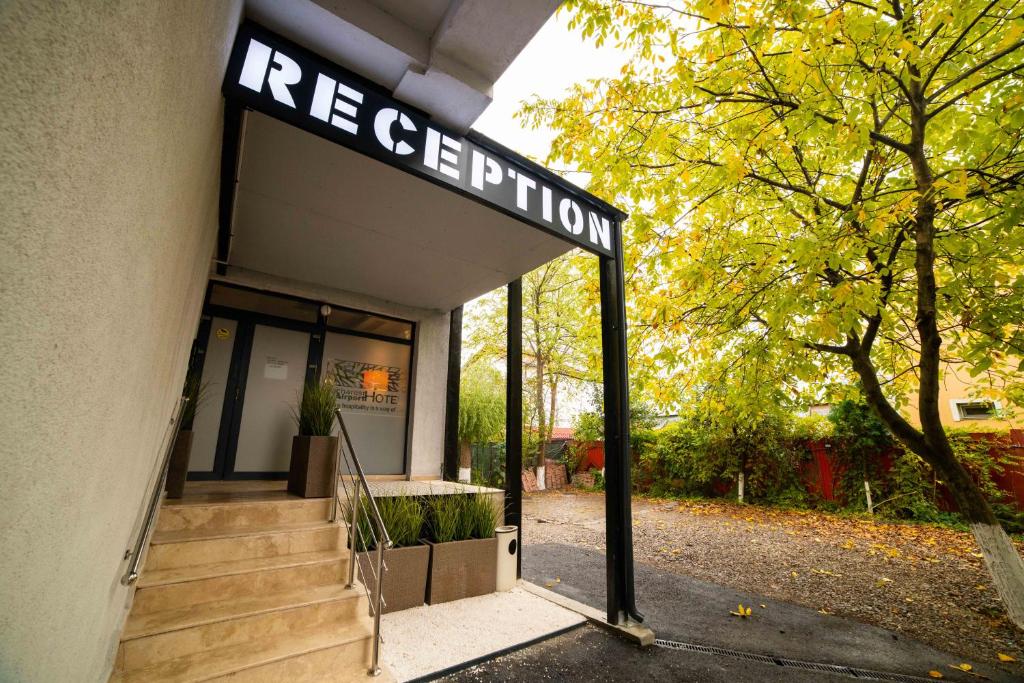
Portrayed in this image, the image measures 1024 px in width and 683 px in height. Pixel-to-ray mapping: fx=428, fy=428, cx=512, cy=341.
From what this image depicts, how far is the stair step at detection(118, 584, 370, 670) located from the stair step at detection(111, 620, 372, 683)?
0.14 ft

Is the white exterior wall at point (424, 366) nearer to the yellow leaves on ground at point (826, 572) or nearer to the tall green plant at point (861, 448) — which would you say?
the yellow leaves on ground at point (826, 572)

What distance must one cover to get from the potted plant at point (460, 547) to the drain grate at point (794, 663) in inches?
66.5

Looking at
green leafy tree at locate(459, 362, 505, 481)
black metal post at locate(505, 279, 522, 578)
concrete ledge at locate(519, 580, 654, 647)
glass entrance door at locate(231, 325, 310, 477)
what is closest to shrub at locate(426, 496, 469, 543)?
black metal post at locate(505, 279, 522, 578)

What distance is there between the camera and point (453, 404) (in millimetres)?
6695

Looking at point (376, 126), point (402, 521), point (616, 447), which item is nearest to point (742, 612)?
point (616, 447)

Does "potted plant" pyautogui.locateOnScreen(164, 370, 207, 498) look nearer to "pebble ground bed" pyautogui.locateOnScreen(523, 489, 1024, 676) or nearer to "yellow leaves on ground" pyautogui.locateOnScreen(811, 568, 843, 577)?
"pebble ground bed" pyautogui.locateOnScreen(523, 489, 1024, 676)

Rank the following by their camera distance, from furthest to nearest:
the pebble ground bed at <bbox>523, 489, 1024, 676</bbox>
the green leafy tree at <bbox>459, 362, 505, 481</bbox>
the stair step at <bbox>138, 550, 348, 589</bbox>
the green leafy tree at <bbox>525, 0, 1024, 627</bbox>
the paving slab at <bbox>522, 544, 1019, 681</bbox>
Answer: the green leafy tree at <bbox>459, 362, 505, 481</bbox> < the pebble ground bed at <bbox>523, 489, 1024, 676</bbox> < the green leafy tree at <bbox>525, 0, 1024, 627</bbox> < the paving slab at <bbox>522, 544, 1019, 681</bbox> < the stair step at <bbox>138, 550, 348, 589</bbox>

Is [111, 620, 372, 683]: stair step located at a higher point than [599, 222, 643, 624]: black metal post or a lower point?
lower

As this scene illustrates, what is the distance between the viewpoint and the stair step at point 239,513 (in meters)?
3.40

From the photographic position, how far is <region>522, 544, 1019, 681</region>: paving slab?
3.29 meters

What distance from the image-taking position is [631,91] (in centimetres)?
458

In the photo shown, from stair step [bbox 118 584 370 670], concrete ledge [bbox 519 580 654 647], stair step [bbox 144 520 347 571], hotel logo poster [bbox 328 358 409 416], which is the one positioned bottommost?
concrete ledge [bbox 519 580 654 647]

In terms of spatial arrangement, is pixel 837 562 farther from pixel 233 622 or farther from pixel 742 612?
pixel 233 622

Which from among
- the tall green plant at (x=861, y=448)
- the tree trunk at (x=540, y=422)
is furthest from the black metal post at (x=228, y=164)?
the tall green plant at (x=861, y=448)
